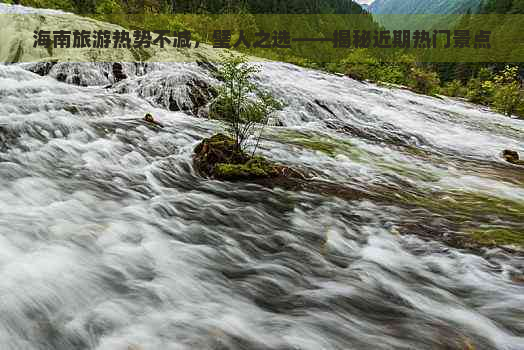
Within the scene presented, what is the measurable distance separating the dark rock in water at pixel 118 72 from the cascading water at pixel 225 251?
5.54 m

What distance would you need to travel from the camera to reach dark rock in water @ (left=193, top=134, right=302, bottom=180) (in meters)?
7.90

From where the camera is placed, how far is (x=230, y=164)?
8.09 meters

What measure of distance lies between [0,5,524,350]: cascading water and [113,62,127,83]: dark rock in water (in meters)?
5.54

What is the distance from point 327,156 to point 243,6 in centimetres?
9676

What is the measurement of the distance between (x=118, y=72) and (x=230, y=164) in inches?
437

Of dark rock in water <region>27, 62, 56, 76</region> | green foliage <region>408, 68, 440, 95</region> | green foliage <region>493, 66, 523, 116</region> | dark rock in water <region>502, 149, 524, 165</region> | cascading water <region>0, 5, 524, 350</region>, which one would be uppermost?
green foliage <region>408, 68, 440, 95</region>

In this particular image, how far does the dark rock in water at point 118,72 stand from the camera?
1625 cm

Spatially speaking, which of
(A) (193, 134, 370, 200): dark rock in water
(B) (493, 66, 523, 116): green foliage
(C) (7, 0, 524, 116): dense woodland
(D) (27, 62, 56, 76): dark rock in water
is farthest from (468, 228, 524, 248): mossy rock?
(B) (493, 66, 523, 116): green foliage

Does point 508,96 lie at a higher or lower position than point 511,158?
higher

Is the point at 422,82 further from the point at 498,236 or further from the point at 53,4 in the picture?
the point at 498,236

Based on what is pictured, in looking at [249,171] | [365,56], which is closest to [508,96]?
[365,56]

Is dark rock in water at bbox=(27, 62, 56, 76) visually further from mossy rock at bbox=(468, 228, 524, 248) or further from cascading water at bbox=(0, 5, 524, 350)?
mossy rock at bbox=(468, 228, 524, 248)

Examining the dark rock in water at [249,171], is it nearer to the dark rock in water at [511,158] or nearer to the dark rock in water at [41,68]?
the dark rock in water at [511,158]

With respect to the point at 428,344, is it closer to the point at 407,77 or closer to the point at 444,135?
the point at 444,135
